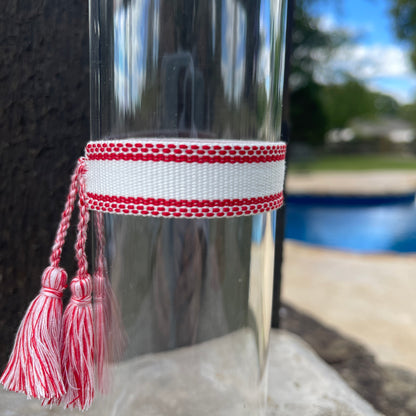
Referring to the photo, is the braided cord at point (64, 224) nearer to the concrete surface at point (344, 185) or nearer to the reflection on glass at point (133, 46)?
the reflection on glass at point (133, 46)

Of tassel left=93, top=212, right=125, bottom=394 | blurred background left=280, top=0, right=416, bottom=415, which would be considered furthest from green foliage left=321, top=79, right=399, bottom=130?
tassel left=93, top=212, right=125, bottom=394

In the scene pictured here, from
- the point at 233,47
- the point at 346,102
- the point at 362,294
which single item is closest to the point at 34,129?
the point at 233,47

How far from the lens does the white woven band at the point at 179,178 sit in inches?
17.2

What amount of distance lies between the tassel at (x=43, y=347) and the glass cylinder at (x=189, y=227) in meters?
0.07

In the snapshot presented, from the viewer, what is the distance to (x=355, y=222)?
21.5 feet

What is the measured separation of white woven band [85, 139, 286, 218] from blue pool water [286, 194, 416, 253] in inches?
178

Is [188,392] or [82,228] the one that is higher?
[82,228]

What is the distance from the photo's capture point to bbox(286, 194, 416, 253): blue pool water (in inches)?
221

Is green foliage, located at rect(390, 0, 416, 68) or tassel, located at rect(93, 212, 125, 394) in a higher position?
green foliage, located at rect(390, 0, 416, 68)

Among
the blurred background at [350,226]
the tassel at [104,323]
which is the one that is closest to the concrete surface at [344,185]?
the blurred background at [350,226]

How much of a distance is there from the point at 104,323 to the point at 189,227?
153mm

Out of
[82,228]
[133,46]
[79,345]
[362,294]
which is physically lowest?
[362,294]

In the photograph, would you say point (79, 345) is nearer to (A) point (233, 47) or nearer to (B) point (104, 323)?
(B) point (104, 323)

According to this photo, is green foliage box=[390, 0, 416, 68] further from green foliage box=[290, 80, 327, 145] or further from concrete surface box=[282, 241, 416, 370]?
concrete surface box=[282, 241, 416, 370]
